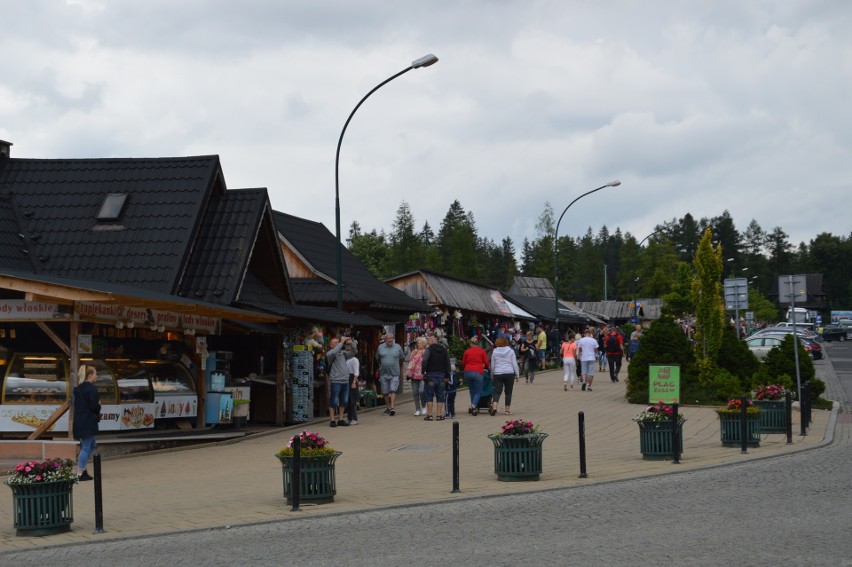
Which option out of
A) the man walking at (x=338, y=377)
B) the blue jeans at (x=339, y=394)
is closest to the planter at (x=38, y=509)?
the man walking at (x=338, y=377)

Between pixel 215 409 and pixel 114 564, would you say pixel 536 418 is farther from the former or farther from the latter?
pixel 114 564

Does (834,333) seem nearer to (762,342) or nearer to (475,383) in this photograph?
(762,342)

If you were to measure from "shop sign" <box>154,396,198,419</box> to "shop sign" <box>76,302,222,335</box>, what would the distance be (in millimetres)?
1332

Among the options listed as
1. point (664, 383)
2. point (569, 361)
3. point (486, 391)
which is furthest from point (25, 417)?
point (569, 361)

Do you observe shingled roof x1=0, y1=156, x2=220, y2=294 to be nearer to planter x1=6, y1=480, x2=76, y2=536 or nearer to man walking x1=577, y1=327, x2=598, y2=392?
planter x1=6, y1=480, x2=76, y2=536

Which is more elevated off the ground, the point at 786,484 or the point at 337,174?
the point at 337,174

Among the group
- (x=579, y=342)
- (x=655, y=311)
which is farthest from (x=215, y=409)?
(x=655, y=311)

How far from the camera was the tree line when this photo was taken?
119 metres

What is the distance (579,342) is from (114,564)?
24.4 metres

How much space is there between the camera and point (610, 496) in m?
13.1

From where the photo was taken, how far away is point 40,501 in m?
11.7

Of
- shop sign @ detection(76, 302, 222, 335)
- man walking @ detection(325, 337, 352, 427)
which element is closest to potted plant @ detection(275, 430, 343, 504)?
shop sign @ detection(76, 302, 222, 335)

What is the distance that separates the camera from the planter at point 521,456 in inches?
579

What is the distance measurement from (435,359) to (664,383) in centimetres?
621
